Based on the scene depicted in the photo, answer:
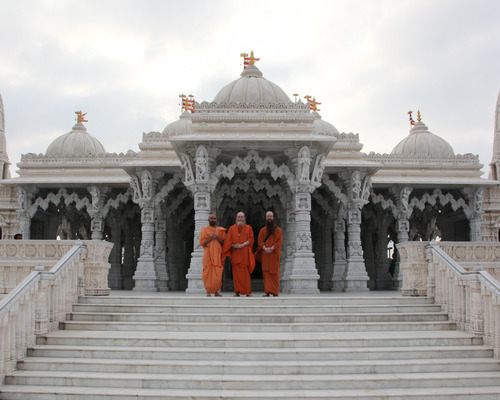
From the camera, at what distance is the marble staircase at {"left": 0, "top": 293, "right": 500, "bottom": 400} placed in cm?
646

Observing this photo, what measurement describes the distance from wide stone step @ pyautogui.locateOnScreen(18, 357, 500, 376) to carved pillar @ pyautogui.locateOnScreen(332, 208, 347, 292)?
976cm

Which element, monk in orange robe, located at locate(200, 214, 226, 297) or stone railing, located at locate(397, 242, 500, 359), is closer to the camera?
stone railing, located at locate(397, 242, 500, 359)

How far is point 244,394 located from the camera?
621 centimetres

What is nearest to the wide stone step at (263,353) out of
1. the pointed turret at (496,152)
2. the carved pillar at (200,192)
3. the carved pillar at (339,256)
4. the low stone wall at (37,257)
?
the low stone wall at (37,257)

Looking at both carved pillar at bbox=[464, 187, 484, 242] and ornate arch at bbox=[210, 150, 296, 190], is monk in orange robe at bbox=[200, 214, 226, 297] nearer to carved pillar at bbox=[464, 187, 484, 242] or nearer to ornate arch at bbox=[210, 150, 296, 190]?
ornate arch at bbox=[210, 150, 296, 190]

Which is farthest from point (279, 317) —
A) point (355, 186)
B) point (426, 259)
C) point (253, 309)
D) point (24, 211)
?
point (24, 211)

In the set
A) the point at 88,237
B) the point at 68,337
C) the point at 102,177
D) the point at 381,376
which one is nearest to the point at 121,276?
the point at 102,177

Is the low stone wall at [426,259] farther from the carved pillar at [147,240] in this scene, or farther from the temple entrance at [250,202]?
the carved pillar at [147,240]

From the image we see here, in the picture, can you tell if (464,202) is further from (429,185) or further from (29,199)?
(29,199)

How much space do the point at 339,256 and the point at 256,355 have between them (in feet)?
35.5

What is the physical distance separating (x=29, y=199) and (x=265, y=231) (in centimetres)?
1239

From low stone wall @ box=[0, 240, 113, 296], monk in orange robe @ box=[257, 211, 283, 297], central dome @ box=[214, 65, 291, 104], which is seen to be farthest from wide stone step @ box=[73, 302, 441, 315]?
central dome @ box=[214, 65, 291, 104]

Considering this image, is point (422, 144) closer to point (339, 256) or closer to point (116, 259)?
point (339, 256)

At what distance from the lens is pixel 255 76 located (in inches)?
679
